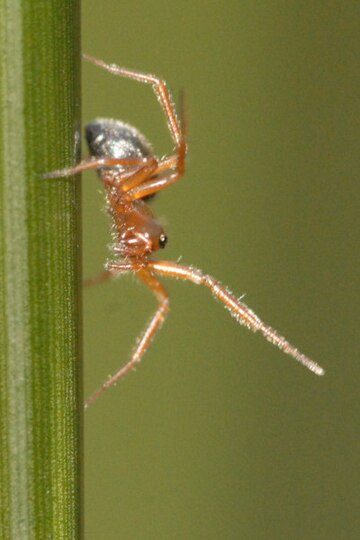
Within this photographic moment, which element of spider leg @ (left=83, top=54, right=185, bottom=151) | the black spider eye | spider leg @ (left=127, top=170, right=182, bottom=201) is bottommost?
the black spider eye

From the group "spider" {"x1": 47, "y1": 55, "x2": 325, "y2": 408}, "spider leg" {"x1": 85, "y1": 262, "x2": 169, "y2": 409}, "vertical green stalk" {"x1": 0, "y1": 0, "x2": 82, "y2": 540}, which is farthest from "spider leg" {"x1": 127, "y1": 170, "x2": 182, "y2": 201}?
"vertical green stalk" {"x1": 0, "y1": 0, "x2": 82, "y2": 540}

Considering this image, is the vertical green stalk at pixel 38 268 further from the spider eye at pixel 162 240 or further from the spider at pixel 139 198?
the spider eye at pixel 162 240

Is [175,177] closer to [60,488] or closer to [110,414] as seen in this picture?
[60,488]

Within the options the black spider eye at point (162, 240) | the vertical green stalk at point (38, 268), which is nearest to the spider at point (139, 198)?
the black spider eye at point (162, 240)

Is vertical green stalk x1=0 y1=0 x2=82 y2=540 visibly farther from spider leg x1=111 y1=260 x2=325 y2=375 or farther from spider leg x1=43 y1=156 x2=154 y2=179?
spider leg x1=111 y1=260 x2=325 y2=375

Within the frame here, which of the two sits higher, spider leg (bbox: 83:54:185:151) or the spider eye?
spider leg (bbox: 83:54:185:151)

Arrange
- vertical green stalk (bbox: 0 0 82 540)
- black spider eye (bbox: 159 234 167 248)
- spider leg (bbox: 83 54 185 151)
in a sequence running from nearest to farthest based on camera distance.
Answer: vertical green stalk (bbox: 0 0 82 540) → spider leg (bbox: 83 54 185 151) → black spider eye (bbox: 159 234 167 248)
